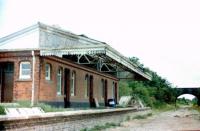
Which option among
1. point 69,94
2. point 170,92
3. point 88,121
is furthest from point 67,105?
point 170,92

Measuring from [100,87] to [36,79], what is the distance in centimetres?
1185

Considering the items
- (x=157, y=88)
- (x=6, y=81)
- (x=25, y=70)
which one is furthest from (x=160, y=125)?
(x=157, y=88)

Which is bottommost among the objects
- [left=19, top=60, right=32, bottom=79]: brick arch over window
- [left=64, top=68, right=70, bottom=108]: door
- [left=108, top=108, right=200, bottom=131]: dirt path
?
[left=108, top=108, right=200, bottom=131]: dirt path

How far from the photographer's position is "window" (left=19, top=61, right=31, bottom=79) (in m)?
20.0

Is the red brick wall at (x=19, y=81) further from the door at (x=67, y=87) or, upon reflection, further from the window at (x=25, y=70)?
the door at (x=67, y=87)

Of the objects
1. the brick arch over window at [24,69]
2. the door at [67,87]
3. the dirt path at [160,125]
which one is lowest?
the dirt path at [160,125]

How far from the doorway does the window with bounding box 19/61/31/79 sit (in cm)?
109

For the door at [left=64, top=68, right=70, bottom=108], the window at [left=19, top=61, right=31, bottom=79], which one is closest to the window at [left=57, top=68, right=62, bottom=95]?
the door at [left=64, top=68, right=70, bottom=108]

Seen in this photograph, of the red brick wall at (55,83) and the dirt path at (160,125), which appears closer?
the dirt path at (160,125)

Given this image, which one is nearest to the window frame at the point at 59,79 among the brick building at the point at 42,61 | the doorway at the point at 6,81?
the brick building at the point at 42,61

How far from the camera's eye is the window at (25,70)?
20.0 meters

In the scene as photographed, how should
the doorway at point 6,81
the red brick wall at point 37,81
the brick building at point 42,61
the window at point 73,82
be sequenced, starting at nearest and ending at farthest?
the brick building at point 42,61 < the red brick wall at point 37,81 < the doorway at point 6,81 < the window at point 73,82

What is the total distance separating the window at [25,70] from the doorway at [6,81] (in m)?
1.09

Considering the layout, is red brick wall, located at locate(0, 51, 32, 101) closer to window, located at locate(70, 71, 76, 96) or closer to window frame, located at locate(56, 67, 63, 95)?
window frame, located at locate(56, 67, 63, 95)
